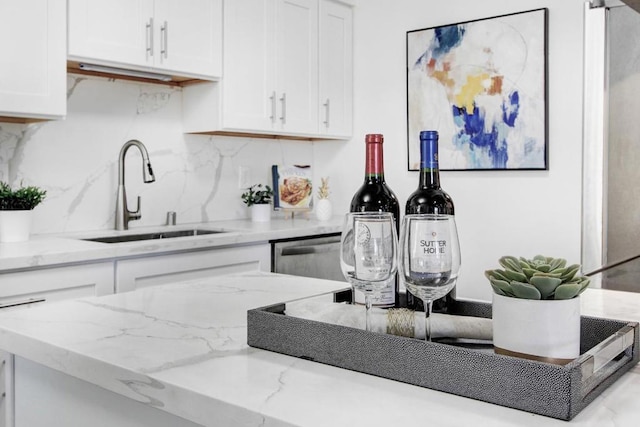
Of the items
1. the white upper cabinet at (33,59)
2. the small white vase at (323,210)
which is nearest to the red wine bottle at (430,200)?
the white upper cabinet at (33,59)

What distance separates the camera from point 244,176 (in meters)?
3.80

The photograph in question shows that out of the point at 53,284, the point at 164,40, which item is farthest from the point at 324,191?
the point at 53,284

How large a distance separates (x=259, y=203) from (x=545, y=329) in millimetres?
3018

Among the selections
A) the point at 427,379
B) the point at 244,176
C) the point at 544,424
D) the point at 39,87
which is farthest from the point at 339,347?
the point at 244,176

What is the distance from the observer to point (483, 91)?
347 centimetres

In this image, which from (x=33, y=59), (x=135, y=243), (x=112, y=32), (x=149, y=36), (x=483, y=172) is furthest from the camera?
(x=483, y=172)

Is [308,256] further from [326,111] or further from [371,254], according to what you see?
[371,254]

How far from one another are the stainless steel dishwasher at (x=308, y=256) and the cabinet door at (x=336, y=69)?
82 centimetres

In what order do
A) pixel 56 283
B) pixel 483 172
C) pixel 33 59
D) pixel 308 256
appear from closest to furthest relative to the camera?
pixel 56 283, pixel 33 59, pixel 308 256, pixel 483 172

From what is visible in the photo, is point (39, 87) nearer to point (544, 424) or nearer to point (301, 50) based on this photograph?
point (301, 50)

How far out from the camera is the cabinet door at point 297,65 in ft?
11.6

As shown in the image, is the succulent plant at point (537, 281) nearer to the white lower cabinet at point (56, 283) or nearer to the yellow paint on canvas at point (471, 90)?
the white lower cabinet at point (56, 283)

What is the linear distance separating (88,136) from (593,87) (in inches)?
89.4

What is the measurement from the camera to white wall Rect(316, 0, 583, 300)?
3.23 meters
